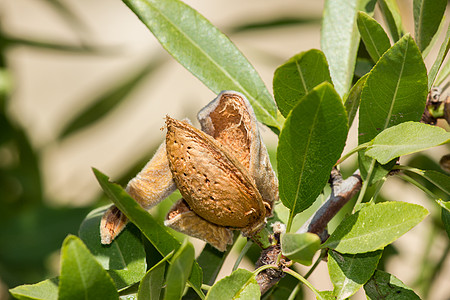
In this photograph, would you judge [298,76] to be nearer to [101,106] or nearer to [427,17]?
[427,17]

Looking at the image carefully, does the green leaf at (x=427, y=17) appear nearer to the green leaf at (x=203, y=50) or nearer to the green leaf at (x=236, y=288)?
the green leaf at (x=203, y=50)

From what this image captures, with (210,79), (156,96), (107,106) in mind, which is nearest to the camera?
(210,79)

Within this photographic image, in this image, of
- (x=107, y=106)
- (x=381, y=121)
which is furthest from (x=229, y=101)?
(x=107, y=106)

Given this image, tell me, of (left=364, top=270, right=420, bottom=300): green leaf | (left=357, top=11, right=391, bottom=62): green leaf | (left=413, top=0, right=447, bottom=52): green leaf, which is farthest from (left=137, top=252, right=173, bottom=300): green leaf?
(left=413, top=0, right=447, bottom=52): green leaf

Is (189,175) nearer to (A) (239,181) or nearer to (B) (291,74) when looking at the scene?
(A) (239,181)

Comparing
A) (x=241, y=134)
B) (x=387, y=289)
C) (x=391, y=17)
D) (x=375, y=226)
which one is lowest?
(x=387, y=289)

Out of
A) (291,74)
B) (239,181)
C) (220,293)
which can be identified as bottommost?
(220,293)

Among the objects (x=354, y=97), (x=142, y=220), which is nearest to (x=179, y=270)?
(x=142, y=220)
